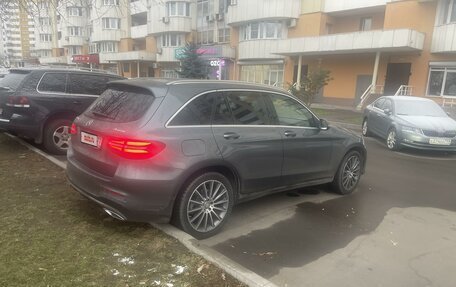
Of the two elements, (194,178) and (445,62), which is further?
(445,62)

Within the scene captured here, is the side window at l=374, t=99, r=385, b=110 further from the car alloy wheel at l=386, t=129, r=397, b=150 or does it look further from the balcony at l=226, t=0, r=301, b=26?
the balcony at l=226, t=0, r=301, b=26

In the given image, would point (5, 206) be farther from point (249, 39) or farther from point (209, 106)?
point (249, 39)

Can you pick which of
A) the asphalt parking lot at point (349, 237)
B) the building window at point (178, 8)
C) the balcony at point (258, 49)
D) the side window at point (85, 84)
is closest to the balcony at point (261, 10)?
the balcony at point (258, 49)

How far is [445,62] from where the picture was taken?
22.0 metres

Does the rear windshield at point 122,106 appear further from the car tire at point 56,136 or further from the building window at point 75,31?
the building window at point 75,31

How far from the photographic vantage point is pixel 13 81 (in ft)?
24.1

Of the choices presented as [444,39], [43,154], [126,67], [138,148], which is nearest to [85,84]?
[43,154]

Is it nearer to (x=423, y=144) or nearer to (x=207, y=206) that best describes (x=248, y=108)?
(x=207, y=206)

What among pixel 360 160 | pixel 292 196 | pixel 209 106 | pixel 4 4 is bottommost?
pixel 292 196

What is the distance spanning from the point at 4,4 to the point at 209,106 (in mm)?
7385

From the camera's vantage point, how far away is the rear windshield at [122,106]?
12.9ft

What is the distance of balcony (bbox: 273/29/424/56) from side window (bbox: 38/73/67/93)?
1939 centimetres

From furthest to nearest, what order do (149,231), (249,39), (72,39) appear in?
1. (72,39)
2. (249,39)
3. (149,231)

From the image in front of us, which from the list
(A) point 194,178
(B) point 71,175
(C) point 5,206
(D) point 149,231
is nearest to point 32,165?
(C) point 5,206
